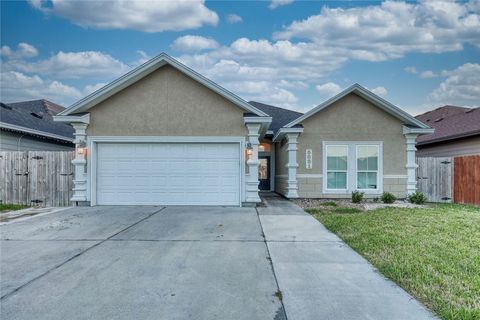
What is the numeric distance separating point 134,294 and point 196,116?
8159 mm

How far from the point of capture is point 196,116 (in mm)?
11273

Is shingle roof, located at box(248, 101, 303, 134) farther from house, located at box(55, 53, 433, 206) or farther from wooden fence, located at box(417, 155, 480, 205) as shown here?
Answer: wooden fence, located at box(417, 155, 480, 205)

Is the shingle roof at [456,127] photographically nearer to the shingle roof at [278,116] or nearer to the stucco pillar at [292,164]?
the shingle roof at [278,116]

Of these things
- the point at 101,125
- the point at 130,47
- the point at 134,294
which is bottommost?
the point at 134,294

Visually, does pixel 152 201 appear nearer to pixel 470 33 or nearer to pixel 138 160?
pixel 138 160

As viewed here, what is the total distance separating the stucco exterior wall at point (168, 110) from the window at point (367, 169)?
533 centimetres

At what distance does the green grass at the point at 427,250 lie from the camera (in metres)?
3.57

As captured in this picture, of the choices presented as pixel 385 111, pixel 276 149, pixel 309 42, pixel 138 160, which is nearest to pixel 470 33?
pixel 385 111

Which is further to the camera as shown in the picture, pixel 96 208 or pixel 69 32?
pixel 69 32

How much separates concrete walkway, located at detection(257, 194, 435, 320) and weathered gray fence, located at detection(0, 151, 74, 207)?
829 centimetres

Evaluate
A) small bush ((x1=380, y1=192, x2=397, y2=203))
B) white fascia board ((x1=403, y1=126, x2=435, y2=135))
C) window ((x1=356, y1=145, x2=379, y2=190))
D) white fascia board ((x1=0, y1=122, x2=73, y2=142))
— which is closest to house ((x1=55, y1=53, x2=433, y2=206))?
white fascia board ((x1=0, y1=122, x2=73, y2=142))

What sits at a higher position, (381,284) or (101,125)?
(101,125)

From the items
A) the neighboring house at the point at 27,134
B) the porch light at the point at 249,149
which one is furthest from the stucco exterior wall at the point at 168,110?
the neighboring house at the point at 27,134

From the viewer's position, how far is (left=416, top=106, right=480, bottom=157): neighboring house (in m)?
13.6
